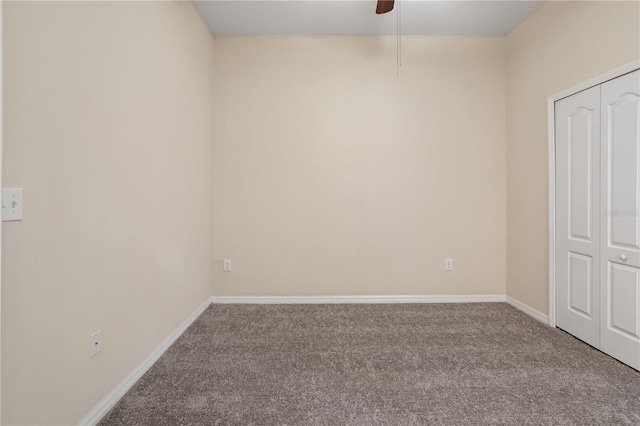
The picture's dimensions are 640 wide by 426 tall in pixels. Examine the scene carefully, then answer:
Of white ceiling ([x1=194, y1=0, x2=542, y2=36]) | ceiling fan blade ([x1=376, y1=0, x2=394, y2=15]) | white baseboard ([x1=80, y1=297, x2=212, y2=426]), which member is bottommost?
white baseboard ([x1=80, y1=297, x2=212, y2=426])

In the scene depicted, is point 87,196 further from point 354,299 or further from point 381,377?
point 354,299

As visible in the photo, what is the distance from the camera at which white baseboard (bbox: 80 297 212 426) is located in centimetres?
157

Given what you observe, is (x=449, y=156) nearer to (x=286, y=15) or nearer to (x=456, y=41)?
(x=456, y=41)

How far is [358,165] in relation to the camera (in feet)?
11.3

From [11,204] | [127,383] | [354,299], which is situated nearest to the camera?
[11,204]

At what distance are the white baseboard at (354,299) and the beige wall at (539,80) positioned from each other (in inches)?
15.1

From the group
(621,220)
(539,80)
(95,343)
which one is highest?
(539,80)

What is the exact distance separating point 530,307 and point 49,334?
145 inches

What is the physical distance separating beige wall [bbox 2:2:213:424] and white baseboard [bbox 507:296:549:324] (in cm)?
326

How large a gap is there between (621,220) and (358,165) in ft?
7.21

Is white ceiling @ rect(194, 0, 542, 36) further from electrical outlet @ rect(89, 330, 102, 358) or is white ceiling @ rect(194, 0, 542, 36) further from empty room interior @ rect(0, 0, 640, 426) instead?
electrical outlet @ rect(89, 330, 102, 358)

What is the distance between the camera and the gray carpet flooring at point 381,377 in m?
1.62

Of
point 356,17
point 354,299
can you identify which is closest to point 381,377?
point 354,299

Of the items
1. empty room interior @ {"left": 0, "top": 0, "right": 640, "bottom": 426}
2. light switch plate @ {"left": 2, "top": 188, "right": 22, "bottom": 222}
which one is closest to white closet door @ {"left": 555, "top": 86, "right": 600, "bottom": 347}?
empty room interior @ {"left": 0, "top": 0, "right": 640, "bottom": 426}
